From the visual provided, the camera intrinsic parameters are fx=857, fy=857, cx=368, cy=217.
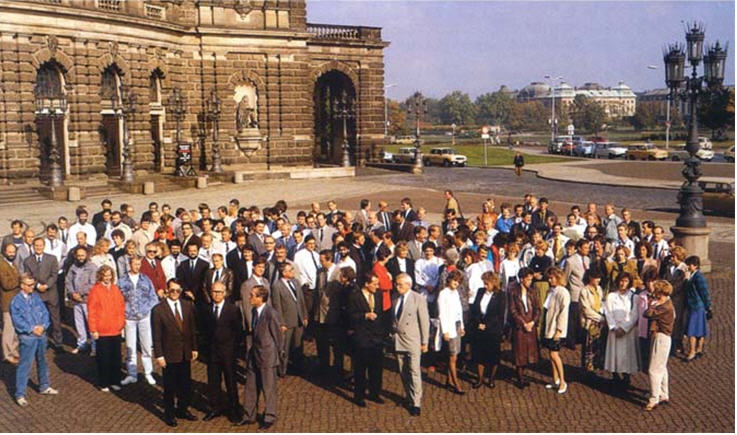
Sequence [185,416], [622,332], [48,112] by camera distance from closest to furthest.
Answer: [185,416] → [622,332] → [48,112]

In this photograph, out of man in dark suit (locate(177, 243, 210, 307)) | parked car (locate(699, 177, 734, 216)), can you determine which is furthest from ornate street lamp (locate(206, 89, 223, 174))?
man in dark suit (locate(177, 243, 210, 307))

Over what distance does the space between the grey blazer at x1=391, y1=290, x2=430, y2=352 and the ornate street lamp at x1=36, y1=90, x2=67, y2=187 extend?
25647 mm

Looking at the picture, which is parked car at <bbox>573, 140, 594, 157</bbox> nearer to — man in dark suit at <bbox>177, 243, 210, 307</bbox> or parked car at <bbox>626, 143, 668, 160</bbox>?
parked car at <bbox>626, 143, 668, 160</bbox>

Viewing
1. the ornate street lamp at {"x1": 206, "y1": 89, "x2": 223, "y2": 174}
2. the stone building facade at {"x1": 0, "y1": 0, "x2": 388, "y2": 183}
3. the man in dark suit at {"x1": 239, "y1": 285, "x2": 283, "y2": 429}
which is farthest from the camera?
the ornate street lamp at {"x1": 206, "y1": 89, "x2": 223, "y2": 174}

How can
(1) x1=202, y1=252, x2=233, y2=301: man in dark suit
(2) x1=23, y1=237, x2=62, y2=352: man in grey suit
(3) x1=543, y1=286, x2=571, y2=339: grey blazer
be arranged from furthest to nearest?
(2) x1=23, y1=237, x2=62, y2=352: man in grey suit
(1) x1=202, y1=252, x2=233, y2=301: man in dark suit
(3) x1=543, y1=286, x2=571, y2=339: grey blazer

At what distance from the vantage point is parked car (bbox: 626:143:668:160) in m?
67.4

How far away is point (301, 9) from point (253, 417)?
151 ft

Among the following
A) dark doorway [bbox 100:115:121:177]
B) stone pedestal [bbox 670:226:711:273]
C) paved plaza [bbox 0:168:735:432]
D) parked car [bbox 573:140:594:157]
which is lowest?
A: paved plaza [bbox 0:168:735:432]

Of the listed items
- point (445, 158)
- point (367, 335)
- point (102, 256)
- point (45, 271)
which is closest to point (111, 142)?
point (45, 271)

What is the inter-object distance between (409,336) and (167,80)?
34538mm

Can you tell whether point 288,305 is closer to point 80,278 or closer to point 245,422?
point 245,422

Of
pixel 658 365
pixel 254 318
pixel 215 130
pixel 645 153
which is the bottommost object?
pixel 658 365

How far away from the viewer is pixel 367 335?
1109cm

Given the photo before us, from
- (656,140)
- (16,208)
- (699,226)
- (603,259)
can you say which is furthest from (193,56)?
(656,140)
